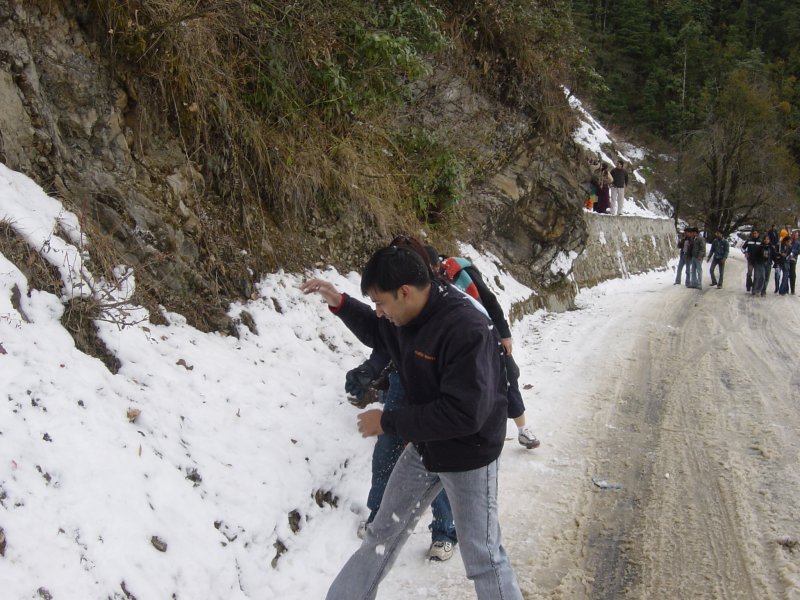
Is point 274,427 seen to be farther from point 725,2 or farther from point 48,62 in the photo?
point 725,2

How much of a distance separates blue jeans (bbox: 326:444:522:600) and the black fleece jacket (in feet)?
0.33

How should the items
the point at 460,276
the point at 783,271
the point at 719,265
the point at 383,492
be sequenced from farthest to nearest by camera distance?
the point at 719,265 < the point at 783,271 < the point at 460,276 < the point at 383,492

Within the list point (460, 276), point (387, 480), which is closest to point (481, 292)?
point (460, 276)

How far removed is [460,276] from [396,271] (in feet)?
5.92

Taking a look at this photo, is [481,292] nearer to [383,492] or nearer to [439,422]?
[383,492]

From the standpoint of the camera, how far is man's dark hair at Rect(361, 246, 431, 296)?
218 centimetres

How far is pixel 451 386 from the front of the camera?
6.85ft

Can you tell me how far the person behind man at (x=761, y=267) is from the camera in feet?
44.7

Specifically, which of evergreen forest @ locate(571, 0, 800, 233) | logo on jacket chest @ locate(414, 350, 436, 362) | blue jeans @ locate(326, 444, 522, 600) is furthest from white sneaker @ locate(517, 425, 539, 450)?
evergreen forest @ locate(571, 0, 800, 233)

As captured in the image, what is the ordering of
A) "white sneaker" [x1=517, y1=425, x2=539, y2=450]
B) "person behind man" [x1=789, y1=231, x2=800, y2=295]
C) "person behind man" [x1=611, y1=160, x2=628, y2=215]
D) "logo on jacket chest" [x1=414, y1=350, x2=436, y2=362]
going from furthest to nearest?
"person behind man" [x1=611, y1=160, x2=628, y2=215] < "person behind man" [x1=789, y1=231, x2=800, y2=295] < "white sneaker" [x1=517, y1=425, x2=539, y2=450] < "logo on jacket chest" [x1=414, y1=350, x2=436, y2=362]

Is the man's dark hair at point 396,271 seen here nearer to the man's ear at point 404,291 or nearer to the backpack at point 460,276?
the man's ear at point 404,291

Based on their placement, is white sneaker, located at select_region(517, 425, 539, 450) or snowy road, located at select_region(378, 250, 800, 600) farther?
white sneaker, located at select_region(517, 425, 539, 450)

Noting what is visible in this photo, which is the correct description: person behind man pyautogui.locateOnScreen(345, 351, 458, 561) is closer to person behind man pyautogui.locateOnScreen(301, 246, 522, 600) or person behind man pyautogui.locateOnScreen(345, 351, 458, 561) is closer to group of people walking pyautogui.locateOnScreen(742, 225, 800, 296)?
person behind man pyautogui.locateOnScreen(301, 246, 522, 600)

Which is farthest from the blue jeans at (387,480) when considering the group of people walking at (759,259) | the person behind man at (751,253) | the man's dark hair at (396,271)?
→ the person behind man at (751,253)
